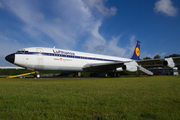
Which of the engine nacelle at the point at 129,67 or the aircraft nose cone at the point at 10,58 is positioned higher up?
the aircraft nose cone at the point at 10,58

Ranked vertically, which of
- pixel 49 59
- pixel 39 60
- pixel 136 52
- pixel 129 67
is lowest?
pixel 129 67

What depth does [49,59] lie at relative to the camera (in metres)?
15.4

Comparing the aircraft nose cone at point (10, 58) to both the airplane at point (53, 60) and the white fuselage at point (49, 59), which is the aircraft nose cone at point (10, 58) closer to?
the airplane at point (53, 60)

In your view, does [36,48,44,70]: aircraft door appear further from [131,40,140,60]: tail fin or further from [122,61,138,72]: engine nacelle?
[131,40,140,60]: tail fin

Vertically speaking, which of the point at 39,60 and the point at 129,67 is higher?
the point at 39,60

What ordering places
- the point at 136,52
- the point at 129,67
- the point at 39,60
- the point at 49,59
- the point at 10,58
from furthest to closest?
the point at 136,52 < the point at 129,67 < the point at 49,59 < the point at 39,60 < the point at 10,58

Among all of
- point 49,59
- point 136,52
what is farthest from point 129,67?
point 136,52

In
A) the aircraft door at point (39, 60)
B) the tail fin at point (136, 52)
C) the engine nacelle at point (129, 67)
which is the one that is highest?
the tail fin at point (136, 52)

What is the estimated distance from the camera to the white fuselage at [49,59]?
46.4ft

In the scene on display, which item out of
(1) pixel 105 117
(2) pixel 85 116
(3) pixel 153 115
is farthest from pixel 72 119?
(3) pixel 153 115

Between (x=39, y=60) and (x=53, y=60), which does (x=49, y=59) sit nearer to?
(x=53, y=60)

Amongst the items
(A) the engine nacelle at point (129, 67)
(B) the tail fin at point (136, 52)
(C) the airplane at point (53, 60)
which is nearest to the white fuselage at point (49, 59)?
(C) the airplane at point (53, 60)

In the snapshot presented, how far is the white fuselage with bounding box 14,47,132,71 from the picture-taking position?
1416 centimetres

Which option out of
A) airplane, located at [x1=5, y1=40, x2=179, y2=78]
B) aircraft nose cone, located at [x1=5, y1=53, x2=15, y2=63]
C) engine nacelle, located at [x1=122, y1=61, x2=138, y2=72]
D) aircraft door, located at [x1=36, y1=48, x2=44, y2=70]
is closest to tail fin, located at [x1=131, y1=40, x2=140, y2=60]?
airplane, located at [x1=5, y1=40, x2=179, y2=78]
